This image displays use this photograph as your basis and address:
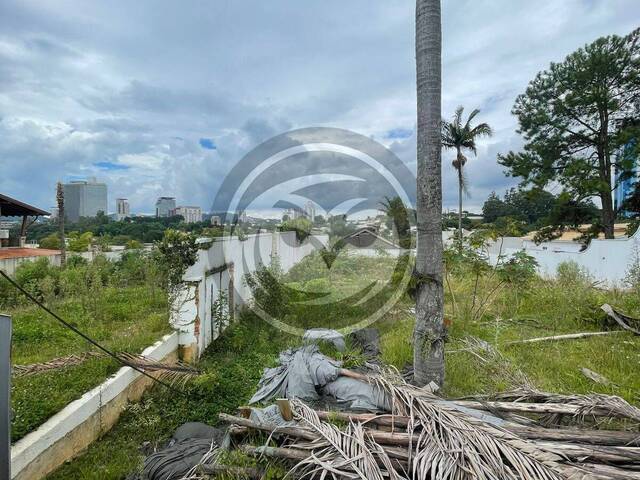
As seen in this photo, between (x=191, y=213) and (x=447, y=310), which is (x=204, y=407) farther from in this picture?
(x=191, y=213)

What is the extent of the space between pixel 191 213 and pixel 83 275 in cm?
374

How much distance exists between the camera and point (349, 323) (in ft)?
19.5

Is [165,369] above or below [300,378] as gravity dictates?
below

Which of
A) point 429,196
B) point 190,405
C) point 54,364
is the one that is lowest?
point 190,405

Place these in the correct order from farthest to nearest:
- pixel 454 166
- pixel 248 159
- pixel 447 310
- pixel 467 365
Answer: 1. pixel 454 166
2. pixel 248 159
3. pixel 447 310
4. pixel 467 365

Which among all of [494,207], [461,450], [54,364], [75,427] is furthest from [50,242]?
[494,207]

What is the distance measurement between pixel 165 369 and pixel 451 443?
122 inches

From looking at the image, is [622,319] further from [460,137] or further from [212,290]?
[460,137]

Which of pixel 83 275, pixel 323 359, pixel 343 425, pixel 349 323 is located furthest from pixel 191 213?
pixel 343 425

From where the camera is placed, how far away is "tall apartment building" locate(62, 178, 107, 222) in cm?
1619

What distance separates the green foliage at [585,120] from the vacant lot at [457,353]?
1174cm

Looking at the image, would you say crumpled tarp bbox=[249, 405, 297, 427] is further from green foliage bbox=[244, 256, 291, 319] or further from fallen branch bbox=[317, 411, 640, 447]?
green foliage bbox=[244, 256, 291, 319]

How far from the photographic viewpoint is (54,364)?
3357mm

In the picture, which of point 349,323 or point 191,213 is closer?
point 349,323
